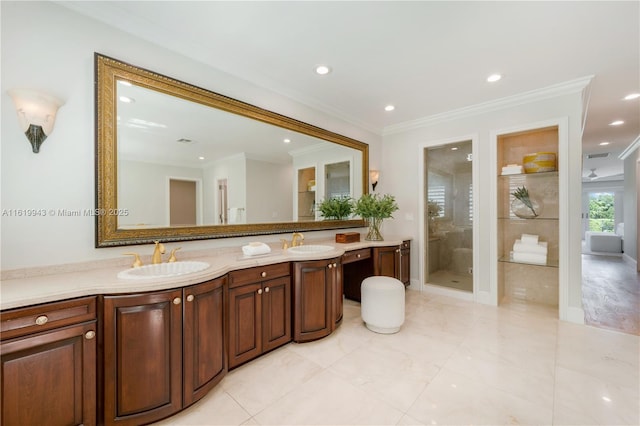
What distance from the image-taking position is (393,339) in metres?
2.57

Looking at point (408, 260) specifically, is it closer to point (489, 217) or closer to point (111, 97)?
point (489, 217)

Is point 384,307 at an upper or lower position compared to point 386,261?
lower

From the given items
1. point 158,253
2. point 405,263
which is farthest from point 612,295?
point 158,253

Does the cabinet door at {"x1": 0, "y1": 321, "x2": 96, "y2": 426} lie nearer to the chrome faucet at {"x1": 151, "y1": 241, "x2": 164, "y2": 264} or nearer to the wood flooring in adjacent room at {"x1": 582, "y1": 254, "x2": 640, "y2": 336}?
the chrome faucet at {"x1": 151, "y1": 241, "x2": 164, "y2": 264}

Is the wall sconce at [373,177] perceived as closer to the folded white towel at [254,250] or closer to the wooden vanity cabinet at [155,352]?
the folded white towel at [254,250]

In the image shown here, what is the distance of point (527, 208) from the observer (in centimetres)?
353

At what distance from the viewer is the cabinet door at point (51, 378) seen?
119 cm

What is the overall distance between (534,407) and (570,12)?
9.09 ft

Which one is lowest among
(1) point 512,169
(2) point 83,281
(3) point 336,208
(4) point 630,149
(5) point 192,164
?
(2) point 83,281

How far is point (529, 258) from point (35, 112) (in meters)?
4.98

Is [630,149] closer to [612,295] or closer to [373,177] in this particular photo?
[612,295]

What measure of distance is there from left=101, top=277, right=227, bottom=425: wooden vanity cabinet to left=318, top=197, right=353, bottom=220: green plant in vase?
6.95ft

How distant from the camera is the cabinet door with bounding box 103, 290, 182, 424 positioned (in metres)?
1.42

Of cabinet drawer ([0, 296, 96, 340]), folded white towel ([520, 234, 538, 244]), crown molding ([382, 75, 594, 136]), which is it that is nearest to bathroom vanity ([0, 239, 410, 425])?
cabinet drawer ([0, 296, 96, 340])
